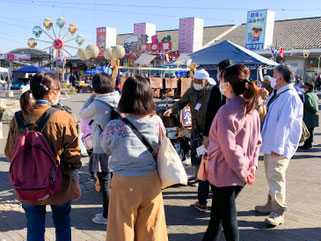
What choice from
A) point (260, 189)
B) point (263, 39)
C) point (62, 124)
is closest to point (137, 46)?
point (263, 39)

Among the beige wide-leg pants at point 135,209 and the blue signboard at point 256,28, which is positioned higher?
the blue signboard at point 256,28

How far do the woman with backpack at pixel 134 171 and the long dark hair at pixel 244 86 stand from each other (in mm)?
794

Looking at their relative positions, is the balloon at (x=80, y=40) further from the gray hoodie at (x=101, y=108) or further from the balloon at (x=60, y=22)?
the gray hoodie at (x=101, y=108)

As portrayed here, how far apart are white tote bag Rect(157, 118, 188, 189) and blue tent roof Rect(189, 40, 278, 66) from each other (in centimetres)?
544

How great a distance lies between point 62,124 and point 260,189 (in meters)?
3.62

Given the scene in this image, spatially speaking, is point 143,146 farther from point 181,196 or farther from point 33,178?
point 181,196

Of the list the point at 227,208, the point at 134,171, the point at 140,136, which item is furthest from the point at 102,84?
the point at 227,208

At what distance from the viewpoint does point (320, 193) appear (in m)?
4.54

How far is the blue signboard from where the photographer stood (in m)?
25.1

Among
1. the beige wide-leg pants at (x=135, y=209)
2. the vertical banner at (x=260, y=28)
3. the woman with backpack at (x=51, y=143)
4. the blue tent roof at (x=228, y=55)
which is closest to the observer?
the beige wide-leg pants at (x=135, y=209)

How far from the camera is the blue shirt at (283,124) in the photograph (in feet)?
10.8

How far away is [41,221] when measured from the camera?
2398 mm

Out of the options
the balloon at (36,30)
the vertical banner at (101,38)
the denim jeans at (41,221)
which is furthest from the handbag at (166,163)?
the vertical banner at (101,38)

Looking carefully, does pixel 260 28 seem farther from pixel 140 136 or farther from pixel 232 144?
pixel 140 136
